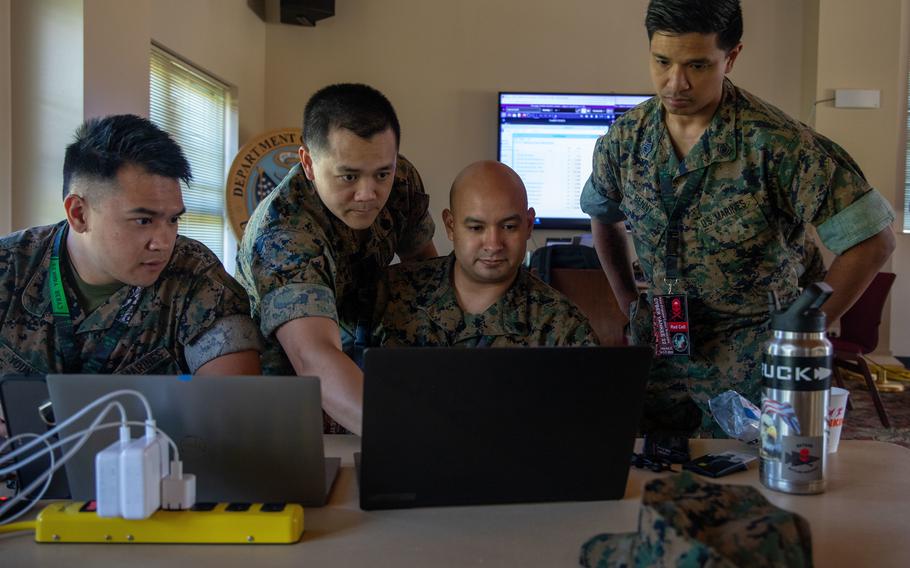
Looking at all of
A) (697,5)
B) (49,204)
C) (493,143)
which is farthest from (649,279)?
(493,143)

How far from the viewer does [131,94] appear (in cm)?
329

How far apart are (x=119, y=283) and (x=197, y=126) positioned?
3.10 meters

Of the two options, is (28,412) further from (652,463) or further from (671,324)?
(671,324)

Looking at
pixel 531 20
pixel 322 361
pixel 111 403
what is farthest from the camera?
pixel 531 20

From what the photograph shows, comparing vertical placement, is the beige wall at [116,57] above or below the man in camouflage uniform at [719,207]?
above

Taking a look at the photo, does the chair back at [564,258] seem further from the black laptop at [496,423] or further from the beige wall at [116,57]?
the black laptop at [496,423]

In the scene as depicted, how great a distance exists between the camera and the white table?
845 millimetres

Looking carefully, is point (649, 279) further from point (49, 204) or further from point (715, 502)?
point (49, 204)

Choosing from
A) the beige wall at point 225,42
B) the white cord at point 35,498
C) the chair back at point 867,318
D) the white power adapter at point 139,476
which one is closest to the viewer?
the white power adapter at point 139,476

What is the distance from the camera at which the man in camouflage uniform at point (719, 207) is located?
1.62 metres

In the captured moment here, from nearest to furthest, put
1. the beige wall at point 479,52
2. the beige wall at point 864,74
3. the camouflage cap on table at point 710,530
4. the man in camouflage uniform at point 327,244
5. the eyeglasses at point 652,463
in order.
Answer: the camouflage cap on table at point 710,530 → the eyeglasses at point 652,463 → the man in camouflage uniform at point 327,244 → the beige wall at point 864,74 → the beige wall at point 479,52

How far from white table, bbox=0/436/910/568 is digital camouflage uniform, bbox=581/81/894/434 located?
2.14 feet

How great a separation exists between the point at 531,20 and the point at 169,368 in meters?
4.30

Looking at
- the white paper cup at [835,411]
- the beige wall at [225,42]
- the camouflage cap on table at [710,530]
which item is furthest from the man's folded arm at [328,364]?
the beige wall at [225,42]
